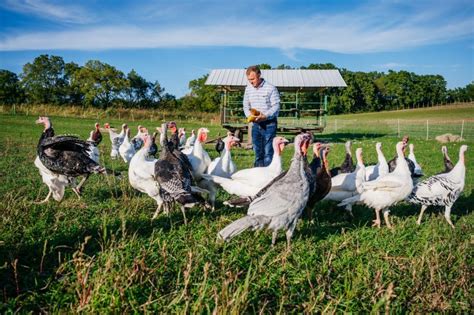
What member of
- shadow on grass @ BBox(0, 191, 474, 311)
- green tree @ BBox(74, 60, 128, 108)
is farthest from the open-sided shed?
green tree @ BBox(74, 60, 128, 108)

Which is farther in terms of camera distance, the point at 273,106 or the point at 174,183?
the point at 273,106

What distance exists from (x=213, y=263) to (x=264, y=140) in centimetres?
394

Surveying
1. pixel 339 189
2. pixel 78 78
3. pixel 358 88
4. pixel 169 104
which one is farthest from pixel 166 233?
pixel 358 88

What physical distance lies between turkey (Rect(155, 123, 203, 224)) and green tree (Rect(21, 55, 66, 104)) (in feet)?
210

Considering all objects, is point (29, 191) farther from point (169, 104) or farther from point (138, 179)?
point (169, 104)

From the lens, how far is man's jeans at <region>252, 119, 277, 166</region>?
7.33m

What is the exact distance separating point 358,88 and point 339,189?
93.0m

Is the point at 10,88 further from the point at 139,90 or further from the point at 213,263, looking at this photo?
the point at 213,263

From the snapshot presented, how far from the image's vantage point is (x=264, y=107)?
7.32 m

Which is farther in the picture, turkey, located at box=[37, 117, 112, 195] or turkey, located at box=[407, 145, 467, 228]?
turkey, located at box=[37, 117, 112, 195]

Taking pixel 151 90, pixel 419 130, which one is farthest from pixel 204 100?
pixel 419 130

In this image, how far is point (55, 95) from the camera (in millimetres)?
63250

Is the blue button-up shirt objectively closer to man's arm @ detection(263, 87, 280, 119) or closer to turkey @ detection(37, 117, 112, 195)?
man's arm @ detection(263, 87, 280, 119)

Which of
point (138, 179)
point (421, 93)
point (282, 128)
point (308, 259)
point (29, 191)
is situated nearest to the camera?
point (308, 259)
